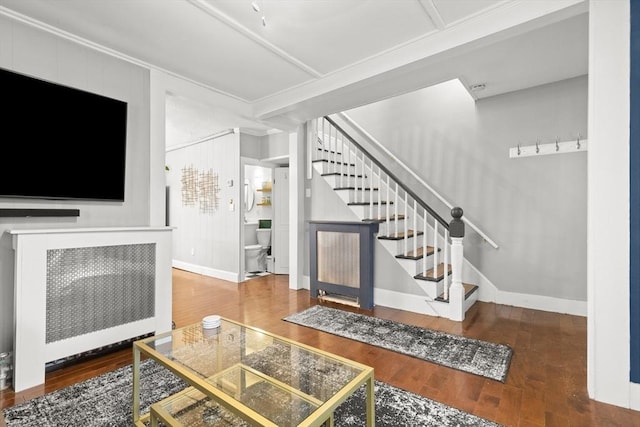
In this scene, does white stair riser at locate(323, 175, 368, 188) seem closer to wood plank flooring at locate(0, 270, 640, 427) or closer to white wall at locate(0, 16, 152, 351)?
wood plank flooring at locate(0, 270, 640, 427)

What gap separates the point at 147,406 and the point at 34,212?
163 cm

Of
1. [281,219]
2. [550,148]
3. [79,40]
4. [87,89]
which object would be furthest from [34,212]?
[550,148]

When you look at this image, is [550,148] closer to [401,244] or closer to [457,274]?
[457,274]

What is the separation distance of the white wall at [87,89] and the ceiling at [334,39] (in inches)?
4.5

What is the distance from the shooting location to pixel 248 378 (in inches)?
58.0

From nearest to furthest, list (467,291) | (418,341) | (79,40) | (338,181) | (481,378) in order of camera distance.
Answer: (481,378) < (79,40) < (418,341) < (467,291) < (338,181)

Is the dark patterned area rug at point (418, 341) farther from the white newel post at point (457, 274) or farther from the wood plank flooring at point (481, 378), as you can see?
the white newel post at point (457, 274)

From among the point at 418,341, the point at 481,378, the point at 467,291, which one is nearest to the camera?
the point at 481,378

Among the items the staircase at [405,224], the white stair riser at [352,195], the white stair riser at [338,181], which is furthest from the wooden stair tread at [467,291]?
the white stair riser at [338,181]

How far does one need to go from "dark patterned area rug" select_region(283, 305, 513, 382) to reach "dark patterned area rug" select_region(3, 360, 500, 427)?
589 mm

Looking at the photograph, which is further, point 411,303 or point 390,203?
point 390,203

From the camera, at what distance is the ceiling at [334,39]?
209 cm

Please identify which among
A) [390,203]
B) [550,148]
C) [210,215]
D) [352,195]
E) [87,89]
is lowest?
[210,215]

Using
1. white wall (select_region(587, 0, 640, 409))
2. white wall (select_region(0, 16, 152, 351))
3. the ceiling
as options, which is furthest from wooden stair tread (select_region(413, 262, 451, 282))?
white wall (select_region(0, 16, 152, 351))
